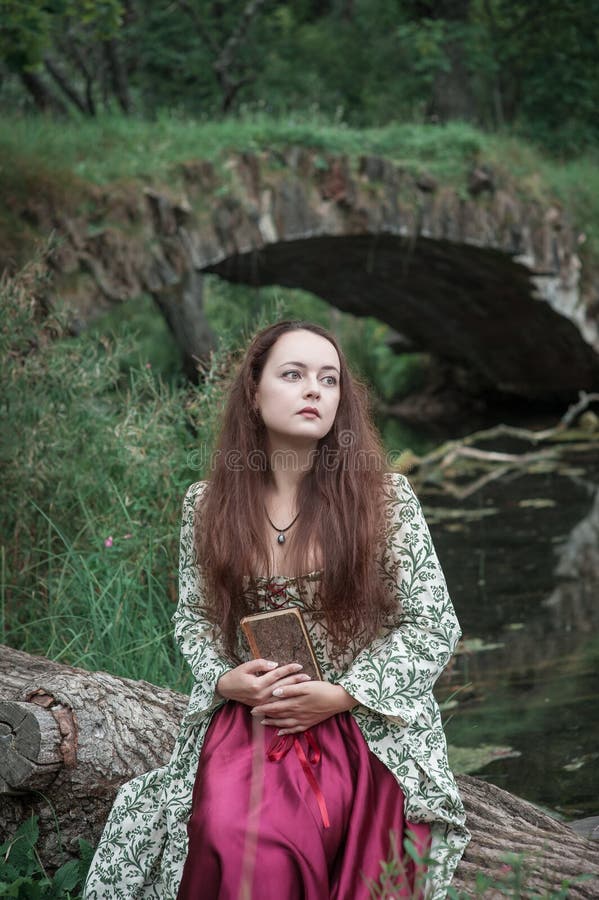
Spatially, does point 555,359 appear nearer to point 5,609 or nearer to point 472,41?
point 472,41

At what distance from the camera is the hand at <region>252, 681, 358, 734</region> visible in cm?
206

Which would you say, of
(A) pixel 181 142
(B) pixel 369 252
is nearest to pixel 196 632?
(A) pixel 181 142

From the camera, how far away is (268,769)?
203 cm

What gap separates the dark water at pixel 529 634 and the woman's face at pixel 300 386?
140 centimetres

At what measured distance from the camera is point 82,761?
2434 mm

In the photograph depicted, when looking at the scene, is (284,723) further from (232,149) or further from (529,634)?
(232,149)

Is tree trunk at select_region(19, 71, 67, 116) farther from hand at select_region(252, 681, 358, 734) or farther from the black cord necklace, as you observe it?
hand at select_region(252, 681, 358, 734)

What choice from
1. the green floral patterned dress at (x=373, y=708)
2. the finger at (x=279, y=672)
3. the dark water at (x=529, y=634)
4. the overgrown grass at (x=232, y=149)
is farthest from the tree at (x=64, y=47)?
the finger at (x=279, y=672)

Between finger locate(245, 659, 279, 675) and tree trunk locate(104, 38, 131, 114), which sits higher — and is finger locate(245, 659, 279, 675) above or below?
below

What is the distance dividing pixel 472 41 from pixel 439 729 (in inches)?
519

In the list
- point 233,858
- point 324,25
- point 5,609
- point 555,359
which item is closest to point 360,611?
point 233,858

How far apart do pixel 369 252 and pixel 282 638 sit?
28.6ft

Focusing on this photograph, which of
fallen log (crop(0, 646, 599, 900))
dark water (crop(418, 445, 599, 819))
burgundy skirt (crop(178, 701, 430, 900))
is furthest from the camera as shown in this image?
dark water (crop(418, 445, 599, 819))

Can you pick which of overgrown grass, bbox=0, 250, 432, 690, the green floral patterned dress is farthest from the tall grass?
the green floral patterned dress
